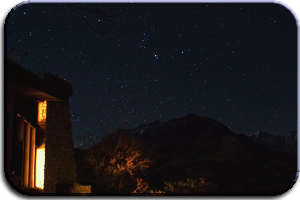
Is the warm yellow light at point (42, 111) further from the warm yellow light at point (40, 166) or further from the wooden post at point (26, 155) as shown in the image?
the warm yellow light at point (40, 166)

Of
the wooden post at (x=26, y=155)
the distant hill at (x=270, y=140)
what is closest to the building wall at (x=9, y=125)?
the wooden post at (x=26, y=155)

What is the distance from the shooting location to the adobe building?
24.5 feet

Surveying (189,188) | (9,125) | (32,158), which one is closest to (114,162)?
(189,188)

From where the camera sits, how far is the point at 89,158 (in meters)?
19.2

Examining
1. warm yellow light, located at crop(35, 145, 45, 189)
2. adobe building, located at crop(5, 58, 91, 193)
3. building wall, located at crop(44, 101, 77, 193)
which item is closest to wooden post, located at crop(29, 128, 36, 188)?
adobe building, located at crop(5, 58, 91, 193)

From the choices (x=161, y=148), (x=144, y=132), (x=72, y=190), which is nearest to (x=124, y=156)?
(x=72, y=190)

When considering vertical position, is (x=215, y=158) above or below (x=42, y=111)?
below

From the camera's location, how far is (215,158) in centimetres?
6303

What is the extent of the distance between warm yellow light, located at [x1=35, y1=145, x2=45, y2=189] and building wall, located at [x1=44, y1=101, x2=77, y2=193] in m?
0.11

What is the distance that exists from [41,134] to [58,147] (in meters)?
0.80

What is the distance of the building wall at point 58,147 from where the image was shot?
8922 millimetres

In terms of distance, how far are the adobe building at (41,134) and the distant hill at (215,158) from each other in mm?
30685

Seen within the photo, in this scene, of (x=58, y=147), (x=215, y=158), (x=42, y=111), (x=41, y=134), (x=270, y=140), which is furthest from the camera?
(x=270, y=140)

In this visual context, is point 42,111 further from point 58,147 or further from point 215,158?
point 215,158
